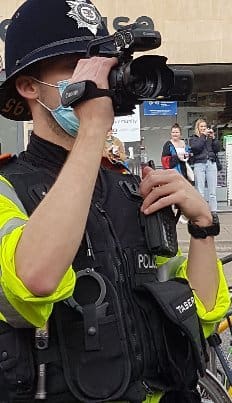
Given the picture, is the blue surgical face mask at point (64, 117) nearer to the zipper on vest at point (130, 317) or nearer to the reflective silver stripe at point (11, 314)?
the zipper on vest at point (130, 317)

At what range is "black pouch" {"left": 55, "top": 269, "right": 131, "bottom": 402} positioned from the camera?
5.57 ft

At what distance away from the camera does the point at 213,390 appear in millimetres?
3510

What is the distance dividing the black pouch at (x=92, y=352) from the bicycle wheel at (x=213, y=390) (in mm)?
1858

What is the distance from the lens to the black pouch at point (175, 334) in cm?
182

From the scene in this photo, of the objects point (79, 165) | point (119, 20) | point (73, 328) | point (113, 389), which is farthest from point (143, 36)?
point (119, 20)

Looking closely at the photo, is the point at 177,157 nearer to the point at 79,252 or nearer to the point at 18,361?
the point at 79,252

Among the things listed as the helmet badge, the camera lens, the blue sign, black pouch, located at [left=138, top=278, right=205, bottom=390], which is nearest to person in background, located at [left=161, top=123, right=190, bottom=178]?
the blue sign

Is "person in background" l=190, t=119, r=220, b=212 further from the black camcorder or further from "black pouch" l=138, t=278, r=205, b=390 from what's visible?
the black camcorder

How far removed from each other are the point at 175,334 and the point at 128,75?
0.65 m

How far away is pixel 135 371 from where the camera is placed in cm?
176

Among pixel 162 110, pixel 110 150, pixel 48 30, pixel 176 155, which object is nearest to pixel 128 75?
pixel 48 30

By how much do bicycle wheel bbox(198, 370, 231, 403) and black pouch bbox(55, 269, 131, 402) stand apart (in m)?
1.86

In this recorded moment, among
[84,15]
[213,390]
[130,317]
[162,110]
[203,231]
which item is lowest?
[162,110]

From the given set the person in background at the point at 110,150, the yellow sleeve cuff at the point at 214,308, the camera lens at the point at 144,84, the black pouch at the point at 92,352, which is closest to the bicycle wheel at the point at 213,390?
the person in background at the point at 110,150
